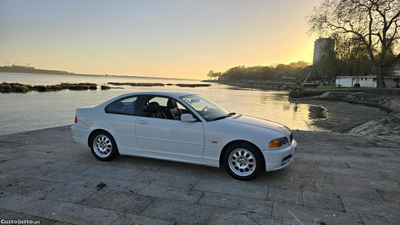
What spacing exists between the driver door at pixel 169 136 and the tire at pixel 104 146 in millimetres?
718

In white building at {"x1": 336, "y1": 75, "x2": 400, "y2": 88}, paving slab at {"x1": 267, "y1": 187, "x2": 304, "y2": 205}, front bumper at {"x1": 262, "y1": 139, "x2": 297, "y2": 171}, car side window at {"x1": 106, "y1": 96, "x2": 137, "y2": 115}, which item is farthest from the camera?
white building at {"x1": 336, "y1": 75, "x2": 400, "y2": 88}

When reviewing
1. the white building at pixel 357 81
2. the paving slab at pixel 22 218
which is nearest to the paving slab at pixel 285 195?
the paving slab at pixel 22 218

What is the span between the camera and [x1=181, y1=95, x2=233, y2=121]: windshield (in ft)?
16.0

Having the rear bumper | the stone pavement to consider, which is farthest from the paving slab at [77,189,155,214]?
the rear bumper

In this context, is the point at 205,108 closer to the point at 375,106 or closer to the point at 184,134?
the point at 184,134

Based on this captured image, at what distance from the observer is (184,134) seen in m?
4.64

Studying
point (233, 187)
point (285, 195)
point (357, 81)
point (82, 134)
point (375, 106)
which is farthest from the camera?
point (357, 81)

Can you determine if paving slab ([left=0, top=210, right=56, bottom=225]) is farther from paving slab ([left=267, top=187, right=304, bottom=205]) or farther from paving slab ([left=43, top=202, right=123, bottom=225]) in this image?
paving slab ([left=267, top=187, right=304, bottom=205])

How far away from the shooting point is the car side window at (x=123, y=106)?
5.26 metres

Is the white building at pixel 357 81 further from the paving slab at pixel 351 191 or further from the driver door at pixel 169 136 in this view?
the driver door at pixel 169 136

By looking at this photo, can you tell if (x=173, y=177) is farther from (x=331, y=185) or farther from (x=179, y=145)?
(x=331, y=185)

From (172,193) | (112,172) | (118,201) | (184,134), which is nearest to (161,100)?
(184,134)

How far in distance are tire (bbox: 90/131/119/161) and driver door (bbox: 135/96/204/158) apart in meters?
0.72

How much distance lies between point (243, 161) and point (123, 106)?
2.82m
